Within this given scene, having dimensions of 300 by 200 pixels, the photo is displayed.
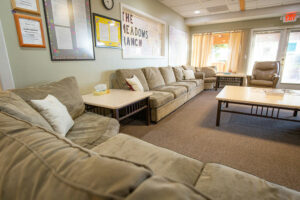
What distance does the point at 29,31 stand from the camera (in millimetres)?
1715

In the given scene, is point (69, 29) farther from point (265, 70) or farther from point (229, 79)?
point (229, 79)

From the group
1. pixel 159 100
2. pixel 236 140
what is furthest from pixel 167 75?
pixel 236 140

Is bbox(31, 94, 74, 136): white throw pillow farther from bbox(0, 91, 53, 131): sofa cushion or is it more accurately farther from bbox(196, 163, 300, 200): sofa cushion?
bbox(196, 163, 300, 200): sofa cushion

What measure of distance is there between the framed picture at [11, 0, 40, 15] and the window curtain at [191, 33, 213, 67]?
5.54 m

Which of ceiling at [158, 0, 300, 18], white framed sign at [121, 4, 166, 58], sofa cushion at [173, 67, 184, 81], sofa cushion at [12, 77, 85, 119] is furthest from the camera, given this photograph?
sofa cushion at [173, 67, 184, 81]

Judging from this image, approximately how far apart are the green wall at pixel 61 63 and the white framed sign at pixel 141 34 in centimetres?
14

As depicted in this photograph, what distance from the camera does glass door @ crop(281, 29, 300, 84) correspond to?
5.00m

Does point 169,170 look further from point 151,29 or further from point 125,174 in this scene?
point 151,29

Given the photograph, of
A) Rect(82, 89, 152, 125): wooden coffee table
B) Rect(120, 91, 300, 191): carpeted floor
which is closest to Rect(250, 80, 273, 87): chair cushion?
Rect(120, 91, 300, 191): carpeted floor

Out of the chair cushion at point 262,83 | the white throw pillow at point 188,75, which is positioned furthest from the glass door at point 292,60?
the white throw pillow at point 188,75

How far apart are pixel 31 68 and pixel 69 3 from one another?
102cm

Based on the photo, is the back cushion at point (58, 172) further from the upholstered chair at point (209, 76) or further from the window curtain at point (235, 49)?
the window curtain at point (235, 49)

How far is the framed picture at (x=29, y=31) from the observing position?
1639 millimetres

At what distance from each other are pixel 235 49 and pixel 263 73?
4.80 ft
